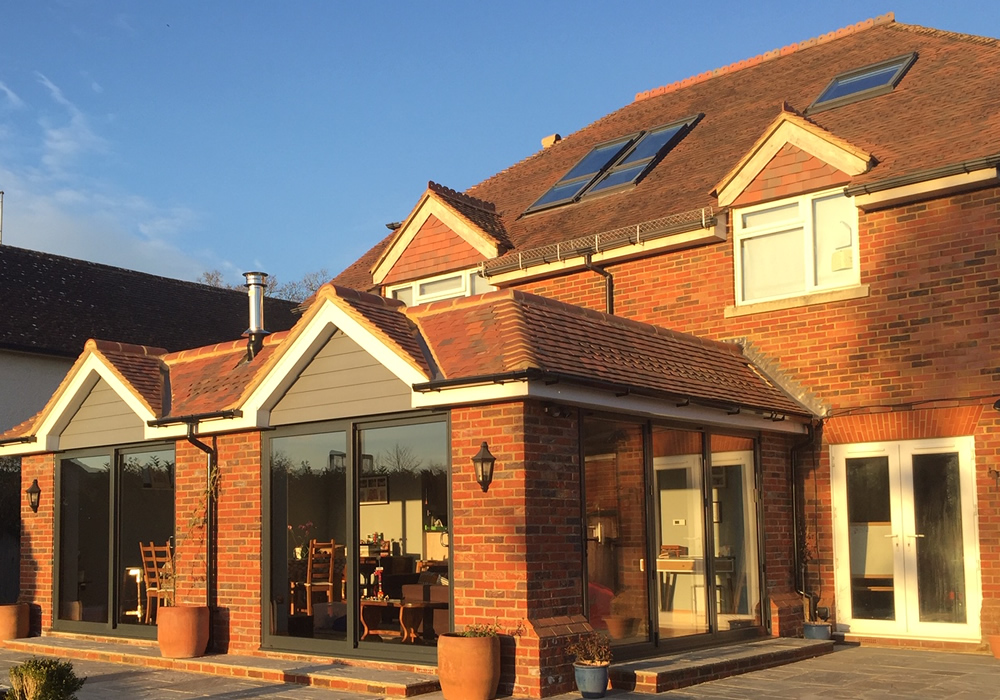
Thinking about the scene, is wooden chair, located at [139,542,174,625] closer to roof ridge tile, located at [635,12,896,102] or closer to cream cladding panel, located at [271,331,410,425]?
cream cladding panel, located at [271,331,410,425]

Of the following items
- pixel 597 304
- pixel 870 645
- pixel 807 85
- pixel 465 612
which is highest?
pixel 807 85

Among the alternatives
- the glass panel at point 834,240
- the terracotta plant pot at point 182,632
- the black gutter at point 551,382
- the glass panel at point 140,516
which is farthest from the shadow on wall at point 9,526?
the glass panel at point 834,240

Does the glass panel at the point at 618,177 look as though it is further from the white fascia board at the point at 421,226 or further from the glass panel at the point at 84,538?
the glass panel at the point at 84,538

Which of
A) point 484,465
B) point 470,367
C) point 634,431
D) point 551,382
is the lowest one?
point 484,465

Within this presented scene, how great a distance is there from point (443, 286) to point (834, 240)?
21.9 ft

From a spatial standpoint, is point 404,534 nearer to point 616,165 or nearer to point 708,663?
point 708,663

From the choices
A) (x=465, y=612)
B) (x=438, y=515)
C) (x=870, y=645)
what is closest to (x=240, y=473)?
(x=438, y=515)

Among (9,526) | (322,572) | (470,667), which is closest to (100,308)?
(9,526)

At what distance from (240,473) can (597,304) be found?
593cm

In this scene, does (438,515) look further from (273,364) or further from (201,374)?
(201,374)

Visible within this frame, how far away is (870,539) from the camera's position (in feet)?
42.6

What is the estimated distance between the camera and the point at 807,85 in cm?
1741

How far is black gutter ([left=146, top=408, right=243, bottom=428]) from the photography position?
12154mm

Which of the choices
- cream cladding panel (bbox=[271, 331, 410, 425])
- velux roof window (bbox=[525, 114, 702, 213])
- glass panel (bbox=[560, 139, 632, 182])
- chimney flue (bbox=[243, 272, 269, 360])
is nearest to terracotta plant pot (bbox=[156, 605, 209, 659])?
cream cladding panel (bbox=[271, 331, 410, 425])
